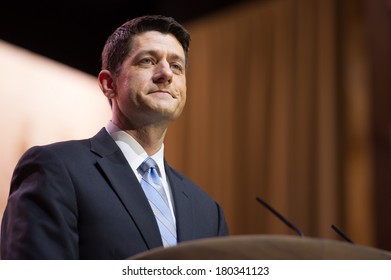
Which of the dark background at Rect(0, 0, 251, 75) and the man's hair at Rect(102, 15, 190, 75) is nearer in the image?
the man's hair at Rect(102, 15, 190, 75)

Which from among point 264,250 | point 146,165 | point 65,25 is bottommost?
point 264,250

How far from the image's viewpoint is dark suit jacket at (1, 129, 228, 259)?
32.0 inches

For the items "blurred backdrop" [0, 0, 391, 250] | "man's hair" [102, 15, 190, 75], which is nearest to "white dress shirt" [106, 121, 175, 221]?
"man's hair" [102, 15, 190, 75]

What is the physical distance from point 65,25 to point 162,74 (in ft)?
1.49

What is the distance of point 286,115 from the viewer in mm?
2496

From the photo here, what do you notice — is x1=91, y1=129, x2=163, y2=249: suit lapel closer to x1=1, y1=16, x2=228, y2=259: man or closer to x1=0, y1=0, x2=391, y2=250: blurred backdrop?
x1=1, y1=16, x2=228, y2=259: man

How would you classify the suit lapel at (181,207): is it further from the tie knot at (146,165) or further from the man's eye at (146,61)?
the man's eye at (146,61)

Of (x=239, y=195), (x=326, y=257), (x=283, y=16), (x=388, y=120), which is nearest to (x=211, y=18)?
(x=283, y=16)

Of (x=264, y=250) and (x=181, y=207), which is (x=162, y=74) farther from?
(x=264, y=250)

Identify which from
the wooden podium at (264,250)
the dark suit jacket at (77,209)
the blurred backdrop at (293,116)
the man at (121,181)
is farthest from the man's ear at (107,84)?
the blurred backdrop at (293,116)

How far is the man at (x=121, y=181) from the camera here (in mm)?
828

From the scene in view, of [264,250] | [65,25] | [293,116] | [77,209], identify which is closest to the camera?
[264,250]

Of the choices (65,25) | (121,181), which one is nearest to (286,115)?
(65,25)

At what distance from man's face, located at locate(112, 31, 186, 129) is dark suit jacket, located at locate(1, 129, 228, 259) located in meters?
0.08
